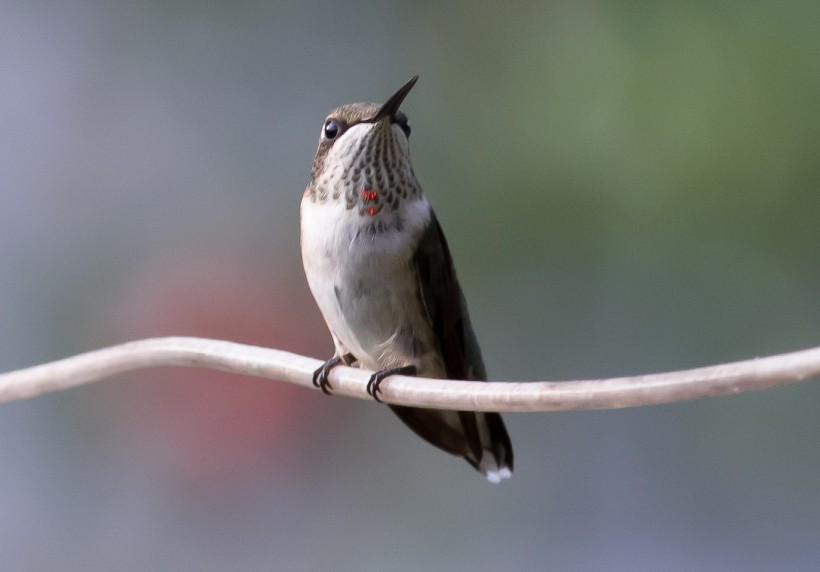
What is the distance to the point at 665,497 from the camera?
1.71 m

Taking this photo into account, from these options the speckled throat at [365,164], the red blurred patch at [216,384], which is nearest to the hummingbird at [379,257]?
the speckled throat at [365,164]

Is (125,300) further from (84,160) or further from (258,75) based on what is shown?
Answer: (258,75)

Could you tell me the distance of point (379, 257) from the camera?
1.06 m

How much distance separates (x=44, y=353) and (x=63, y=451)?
Result: 19cm

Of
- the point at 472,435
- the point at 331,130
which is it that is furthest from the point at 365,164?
the point at 472,435

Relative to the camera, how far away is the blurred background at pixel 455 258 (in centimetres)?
169

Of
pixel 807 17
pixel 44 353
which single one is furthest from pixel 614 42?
pixel 44 353

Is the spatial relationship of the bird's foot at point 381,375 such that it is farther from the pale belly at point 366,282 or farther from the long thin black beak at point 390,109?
the long thin black beak at point 390,109

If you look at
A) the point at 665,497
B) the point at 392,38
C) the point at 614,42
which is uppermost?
the point at 392,38

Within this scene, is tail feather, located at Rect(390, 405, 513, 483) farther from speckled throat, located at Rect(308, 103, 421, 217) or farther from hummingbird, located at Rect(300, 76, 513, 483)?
speckled throat, located at Rect(308, 103, 421, 217)

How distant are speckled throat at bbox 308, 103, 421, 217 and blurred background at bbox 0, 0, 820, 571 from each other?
2.32ft

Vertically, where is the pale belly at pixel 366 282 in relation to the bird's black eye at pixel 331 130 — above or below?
below

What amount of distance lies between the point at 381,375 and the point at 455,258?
0.73 meters

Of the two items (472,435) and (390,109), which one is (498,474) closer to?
(472,435)
